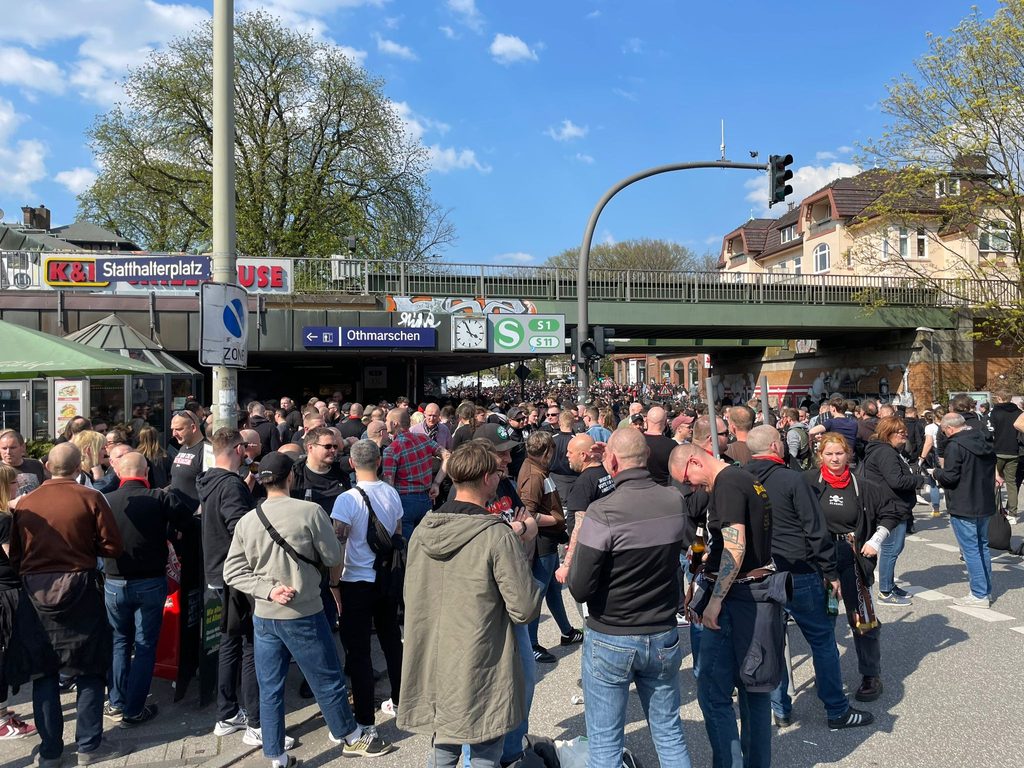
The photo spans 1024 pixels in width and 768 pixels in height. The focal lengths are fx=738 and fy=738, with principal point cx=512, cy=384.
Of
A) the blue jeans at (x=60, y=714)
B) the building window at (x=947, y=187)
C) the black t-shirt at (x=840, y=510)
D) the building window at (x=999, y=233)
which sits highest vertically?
the building window at (x=947, y=187)

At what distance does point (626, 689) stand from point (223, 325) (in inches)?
160

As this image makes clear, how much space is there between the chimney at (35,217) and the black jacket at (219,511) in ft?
202

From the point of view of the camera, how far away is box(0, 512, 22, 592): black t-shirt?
4090 mm

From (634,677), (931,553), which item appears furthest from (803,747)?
(931,553)

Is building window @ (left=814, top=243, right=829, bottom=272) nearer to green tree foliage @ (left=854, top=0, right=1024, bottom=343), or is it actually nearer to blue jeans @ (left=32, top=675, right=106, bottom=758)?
green tree foliage @ (left=854, top=0, right=1024, bottom=343)

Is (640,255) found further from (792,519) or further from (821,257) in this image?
(792,519)

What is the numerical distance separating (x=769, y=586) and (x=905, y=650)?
2.97 metres

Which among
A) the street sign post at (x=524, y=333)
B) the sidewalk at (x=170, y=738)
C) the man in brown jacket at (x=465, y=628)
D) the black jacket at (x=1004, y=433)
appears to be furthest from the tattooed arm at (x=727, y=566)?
the street sign post at (x=524, y=333)

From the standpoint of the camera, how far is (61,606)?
4.19 metres

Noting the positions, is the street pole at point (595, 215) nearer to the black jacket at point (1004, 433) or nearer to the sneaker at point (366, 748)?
the black jacket at point (1004, 433)

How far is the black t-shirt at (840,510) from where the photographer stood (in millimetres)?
5090

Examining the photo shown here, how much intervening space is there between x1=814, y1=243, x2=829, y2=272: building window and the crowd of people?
141 ft

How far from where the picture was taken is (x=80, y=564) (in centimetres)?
424

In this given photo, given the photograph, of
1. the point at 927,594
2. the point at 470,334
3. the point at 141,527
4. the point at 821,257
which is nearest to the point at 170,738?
the point at 141,527
